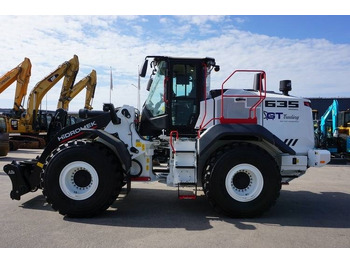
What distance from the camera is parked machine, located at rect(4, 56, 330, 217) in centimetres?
545

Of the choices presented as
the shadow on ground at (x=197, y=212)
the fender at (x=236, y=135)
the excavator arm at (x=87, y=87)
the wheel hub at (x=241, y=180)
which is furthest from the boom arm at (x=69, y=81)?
the wheel hub at (x=241, y=180)

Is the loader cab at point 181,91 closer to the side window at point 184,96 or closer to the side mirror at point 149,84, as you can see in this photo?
the side window at point 184,96

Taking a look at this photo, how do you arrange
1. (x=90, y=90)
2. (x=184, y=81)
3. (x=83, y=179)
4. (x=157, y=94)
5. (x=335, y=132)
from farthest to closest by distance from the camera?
→ (x=90, y=90)
(x=335, y=132)
(x=157, y=94)
(x=184, y=81)
(x=83, y=179)

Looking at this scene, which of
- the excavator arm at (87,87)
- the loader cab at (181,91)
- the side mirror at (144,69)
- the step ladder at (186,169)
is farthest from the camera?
the excavator arm at (87,87)

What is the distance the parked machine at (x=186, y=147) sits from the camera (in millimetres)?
5453

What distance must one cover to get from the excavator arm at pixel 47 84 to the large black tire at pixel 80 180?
50.9 feet

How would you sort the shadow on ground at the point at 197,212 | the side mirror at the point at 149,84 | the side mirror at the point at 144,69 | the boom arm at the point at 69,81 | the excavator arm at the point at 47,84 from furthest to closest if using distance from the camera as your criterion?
1. the boom arm at the point at 69,81
2. the excavator arm at the point at 47,84
3. the side mirror at the point at 149,84
4. the side mirror at the point at 144,69
5. the shadow on ground at the point at 197,212

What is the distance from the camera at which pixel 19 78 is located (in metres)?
18.5

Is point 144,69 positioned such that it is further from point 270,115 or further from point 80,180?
point 270,115

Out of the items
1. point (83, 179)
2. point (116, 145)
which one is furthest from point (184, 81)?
point (83, 179)

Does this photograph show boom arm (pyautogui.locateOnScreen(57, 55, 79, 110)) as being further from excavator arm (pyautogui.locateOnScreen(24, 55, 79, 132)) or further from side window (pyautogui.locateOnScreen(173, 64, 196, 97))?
side window (pyautogui.locateOnScreen(173, 64, 196, 97))

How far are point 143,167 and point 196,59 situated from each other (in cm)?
232

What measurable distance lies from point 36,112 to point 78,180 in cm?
1592

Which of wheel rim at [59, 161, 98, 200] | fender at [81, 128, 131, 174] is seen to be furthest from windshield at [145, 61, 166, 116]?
wheel rim at [59, 161, 98, 200]
